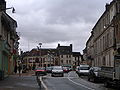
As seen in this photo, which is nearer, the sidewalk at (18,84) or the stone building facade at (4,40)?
the sidewalk at (18,84)

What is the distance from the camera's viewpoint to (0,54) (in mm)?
33500

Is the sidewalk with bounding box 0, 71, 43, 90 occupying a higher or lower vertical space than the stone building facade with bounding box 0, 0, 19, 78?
lower

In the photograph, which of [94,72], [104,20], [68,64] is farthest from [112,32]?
[68,64]

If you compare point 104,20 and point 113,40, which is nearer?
point 113,40

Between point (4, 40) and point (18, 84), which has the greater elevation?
point (4, 40)

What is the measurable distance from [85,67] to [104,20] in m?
13.5

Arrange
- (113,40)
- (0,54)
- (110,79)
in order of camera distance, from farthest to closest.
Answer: (113,40)
(0,54)
(110,79)

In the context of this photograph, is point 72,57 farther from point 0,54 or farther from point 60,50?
point 0,54

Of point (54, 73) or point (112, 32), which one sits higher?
point (112, 32)

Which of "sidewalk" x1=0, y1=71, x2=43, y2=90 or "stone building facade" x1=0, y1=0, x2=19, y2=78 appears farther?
"stone building facade" x1=0, y1=0, x2=19, y2=78

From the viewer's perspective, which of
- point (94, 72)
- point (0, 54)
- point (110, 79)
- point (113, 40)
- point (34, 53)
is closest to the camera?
point (110, 79)

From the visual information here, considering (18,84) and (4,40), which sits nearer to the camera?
(18,84)

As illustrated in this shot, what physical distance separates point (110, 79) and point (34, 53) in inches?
4729

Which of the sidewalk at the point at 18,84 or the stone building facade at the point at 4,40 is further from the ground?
the stone building facade at the point at 4,40
